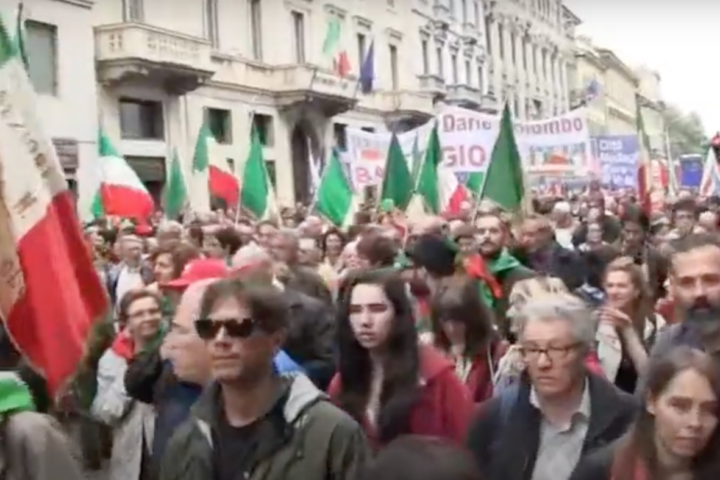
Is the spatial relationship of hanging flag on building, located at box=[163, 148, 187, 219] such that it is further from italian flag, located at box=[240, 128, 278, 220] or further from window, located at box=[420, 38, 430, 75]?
window, located at box=[420, 38, 430, 75]

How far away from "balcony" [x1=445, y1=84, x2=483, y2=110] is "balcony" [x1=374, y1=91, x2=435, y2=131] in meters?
5.08

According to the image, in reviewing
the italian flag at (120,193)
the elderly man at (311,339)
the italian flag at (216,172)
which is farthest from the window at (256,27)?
the elderly man at (311,339)

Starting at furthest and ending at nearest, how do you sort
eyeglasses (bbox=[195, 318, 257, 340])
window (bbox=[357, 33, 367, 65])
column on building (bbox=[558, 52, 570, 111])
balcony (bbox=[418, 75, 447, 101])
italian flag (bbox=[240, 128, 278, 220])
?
column on building (bbox=[558, 52, 570, 111]), balcony (bbox=[418, 75, 447, 101]), window (bbox=[357, 33, 367, 65]), italian flag (bbox=[240, 128, 278, 220]), eyeglasses (bbox=[195, 318, 257, 340])

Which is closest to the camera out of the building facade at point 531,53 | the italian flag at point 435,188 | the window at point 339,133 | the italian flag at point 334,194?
the italian flag at point 334,194

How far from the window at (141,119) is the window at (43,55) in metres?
2.33

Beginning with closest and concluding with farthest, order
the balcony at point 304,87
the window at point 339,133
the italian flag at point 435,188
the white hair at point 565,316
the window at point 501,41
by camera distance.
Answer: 1. the white hair at point 565,316
2. the italian flag at point 435,188
3. the balcony at point 304,87
4. the window at point 339,133
5. the window at point 501,41

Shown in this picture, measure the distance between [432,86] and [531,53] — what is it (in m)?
22.8

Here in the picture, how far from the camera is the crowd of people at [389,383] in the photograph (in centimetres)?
302

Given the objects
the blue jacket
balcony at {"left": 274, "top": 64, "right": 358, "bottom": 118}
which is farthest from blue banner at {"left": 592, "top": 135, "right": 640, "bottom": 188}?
the blue jacket

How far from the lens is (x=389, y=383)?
158 inches

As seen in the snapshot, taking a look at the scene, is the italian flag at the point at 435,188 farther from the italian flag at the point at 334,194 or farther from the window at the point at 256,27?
the window at the point at 256,27

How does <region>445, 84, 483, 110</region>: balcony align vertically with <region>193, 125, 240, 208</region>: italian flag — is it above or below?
above

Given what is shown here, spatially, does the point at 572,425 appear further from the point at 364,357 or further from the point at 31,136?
the point at 31,136

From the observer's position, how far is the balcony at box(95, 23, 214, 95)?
23.3 meters
